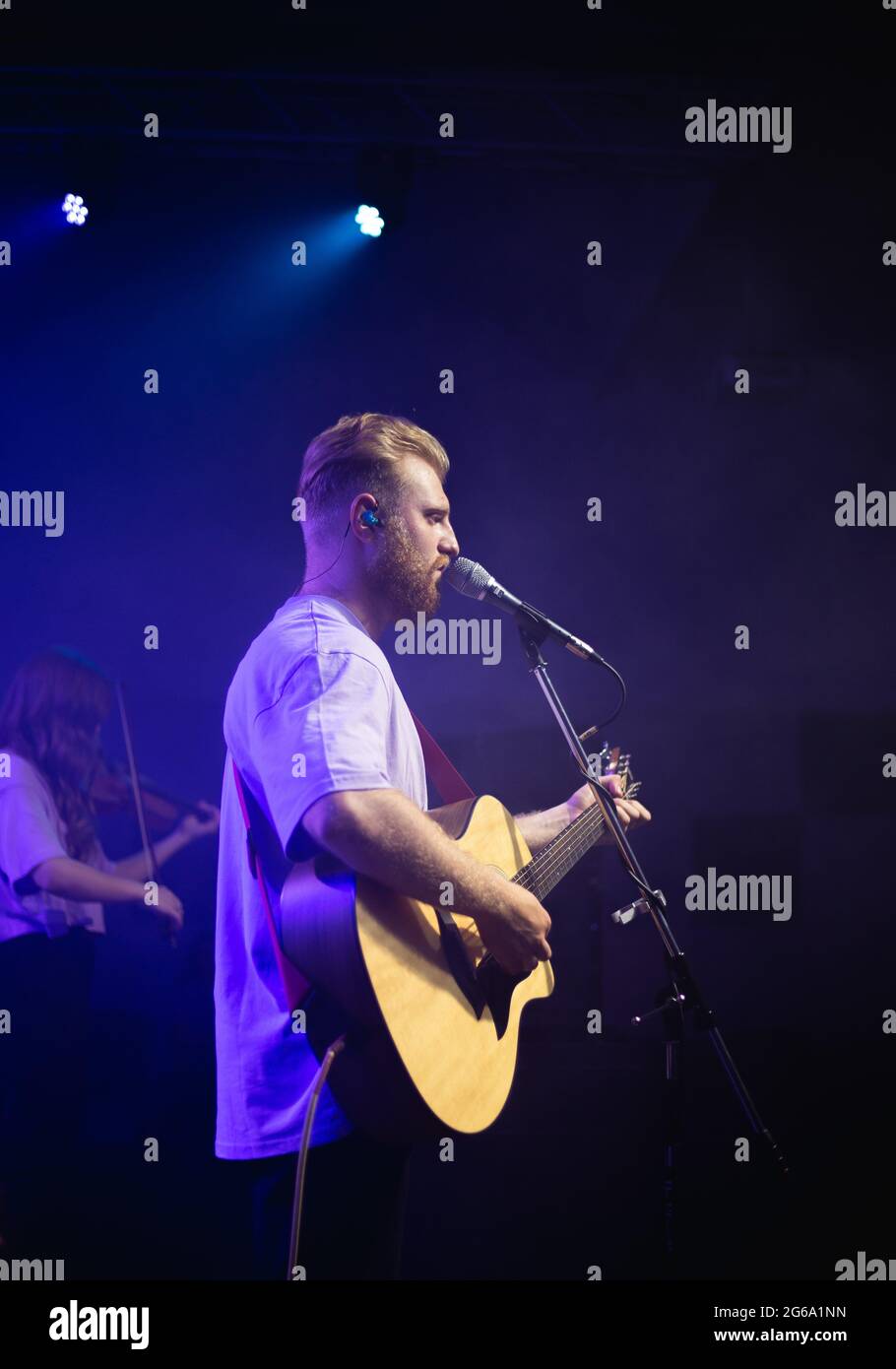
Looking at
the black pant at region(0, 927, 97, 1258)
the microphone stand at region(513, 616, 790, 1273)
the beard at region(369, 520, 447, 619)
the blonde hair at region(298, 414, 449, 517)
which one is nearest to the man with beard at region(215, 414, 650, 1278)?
the beard at region(369, 520, 447, 619)

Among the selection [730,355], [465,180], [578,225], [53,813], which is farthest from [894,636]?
[53,813]

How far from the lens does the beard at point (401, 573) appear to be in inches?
85.0

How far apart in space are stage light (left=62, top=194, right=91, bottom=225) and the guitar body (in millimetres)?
2690

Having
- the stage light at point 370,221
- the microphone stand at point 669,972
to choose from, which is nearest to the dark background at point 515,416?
the stage light at point 370,221

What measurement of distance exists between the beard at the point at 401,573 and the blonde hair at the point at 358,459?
0.10 m

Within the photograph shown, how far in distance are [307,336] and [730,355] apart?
4.98 feet

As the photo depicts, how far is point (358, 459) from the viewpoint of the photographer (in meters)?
2.22

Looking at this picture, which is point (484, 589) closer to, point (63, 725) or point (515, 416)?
point (515, 416)

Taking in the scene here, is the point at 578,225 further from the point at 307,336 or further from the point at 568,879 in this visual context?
the point at 568,879

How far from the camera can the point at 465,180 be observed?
150 inches

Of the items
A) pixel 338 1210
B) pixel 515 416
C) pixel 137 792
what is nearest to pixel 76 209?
pixel 515 416

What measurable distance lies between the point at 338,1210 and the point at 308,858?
0.59 meters

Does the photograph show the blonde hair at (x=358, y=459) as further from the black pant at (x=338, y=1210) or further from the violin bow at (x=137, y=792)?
the violin bow at (x=137, y=792)
